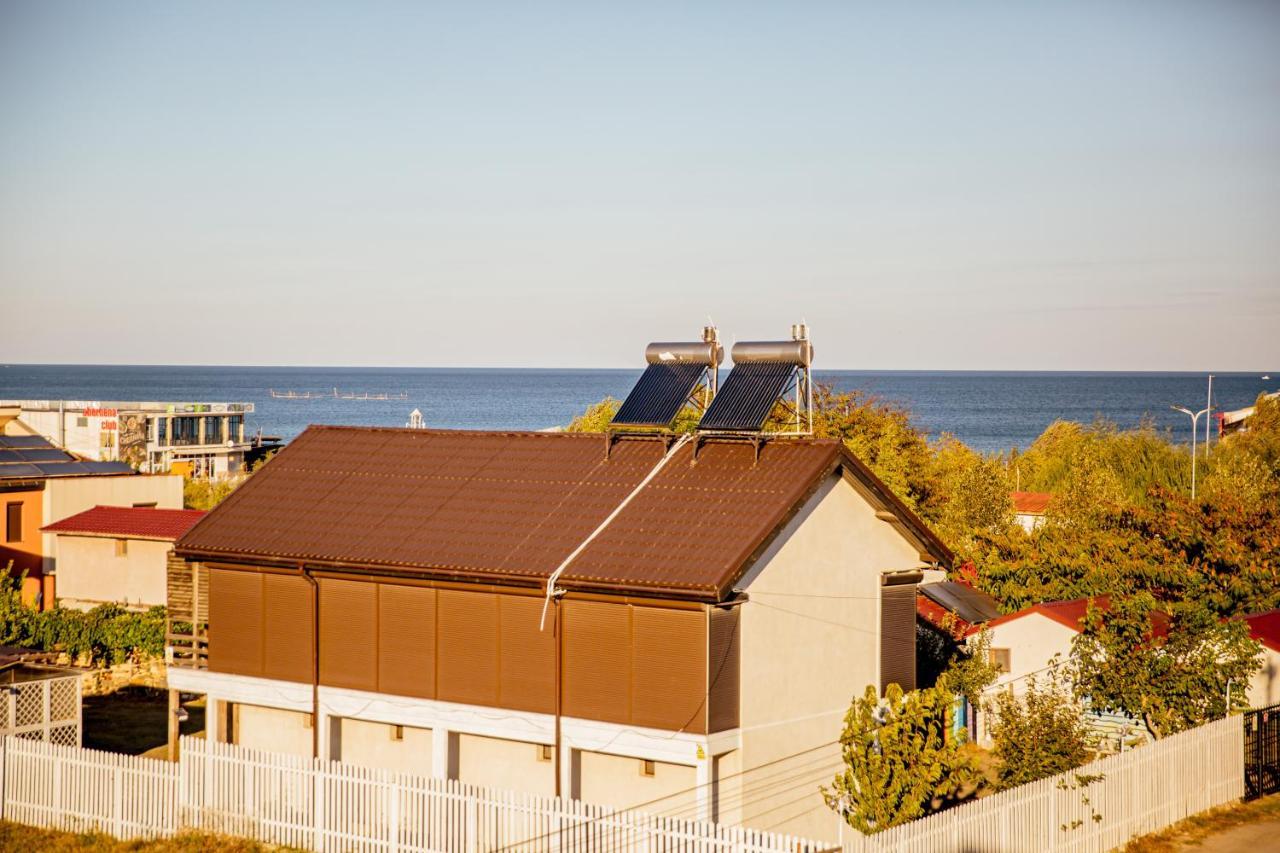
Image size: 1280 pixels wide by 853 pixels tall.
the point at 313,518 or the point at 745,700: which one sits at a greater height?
the point at 313,518

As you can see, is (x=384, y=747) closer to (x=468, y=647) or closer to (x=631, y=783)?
(x=468, y=647)

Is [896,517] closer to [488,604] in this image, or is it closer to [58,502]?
[488,604]

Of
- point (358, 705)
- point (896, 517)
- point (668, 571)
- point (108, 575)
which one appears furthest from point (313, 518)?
point (108, 575)

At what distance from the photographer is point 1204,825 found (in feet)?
77.8

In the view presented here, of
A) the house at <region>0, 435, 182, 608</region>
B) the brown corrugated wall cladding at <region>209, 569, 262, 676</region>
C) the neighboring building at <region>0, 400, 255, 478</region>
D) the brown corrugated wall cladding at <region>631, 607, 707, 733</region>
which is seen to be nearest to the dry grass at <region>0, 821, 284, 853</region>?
the brown corrugated wall cladding at <region>209, 569, 262, 676</region>

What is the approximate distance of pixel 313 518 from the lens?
2656 centimetres

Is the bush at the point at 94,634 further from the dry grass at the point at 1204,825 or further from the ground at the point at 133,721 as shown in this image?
the dry grass at the point at 1204,825

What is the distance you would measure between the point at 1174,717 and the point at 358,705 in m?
14.4

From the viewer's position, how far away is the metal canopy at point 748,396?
24.7 m

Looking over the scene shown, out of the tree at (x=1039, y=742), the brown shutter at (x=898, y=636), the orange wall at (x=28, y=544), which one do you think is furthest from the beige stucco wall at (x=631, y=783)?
the orange wall at (x=28, y=544)

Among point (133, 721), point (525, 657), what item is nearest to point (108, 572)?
point (133, 721)

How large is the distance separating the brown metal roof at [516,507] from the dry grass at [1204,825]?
6.35m

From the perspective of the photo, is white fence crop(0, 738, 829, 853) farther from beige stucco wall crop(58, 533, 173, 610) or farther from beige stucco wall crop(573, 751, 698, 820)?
beige stucco wall crop(58, 533, 173, 610)

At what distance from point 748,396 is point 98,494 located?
3362cm
